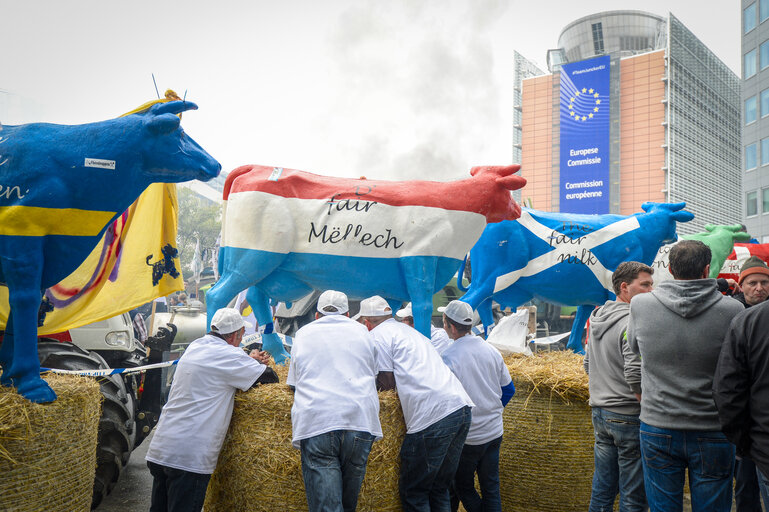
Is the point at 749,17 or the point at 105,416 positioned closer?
the point at 105,416

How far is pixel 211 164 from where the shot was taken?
4164 mm

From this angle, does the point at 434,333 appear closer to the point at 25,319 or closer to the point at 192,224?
the point at 25,319

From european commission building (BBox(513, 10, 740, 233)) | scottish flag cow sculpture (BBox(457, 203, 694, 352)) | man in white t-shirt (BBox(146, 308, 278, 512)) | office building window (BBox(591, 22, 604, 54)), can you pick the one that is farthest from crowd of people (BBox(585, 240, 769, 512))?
office building window (BBox(591, 22, 604, 54))

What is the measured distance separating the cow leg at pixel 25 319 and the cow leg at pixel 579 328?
5561 mm

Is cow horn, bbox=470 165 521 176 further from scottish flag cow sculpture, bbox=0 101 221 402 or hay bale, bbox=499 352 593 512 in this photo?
scottish flag cow sculpture, bbox=0 101 221 402

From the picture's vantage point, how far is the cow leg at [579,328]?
7168 mm

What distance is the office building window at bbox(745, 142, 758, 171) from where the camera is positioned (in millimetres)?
31078

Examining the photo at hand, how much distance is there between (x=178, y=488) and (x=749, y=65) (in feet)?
118

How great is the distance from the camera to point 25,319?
359 centimetres

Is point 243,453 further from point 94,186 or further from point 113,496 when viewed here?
point 113,496

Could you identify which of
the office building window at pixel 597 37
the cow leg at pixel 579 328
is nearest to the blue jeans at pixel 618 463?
the cow leg at pixel 579 328

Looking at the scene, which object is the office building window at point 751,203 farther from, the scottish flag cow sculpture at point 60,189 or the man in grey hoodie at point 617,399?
the scottish flag cow sculpture at point 60,189

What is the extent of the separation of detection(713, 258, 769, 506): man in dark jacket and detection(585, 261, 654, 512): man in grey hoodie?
801 mm

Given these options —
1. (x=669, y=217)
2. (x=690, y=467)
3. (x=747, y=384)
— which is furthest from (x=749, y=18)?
(x=747, y=384)
